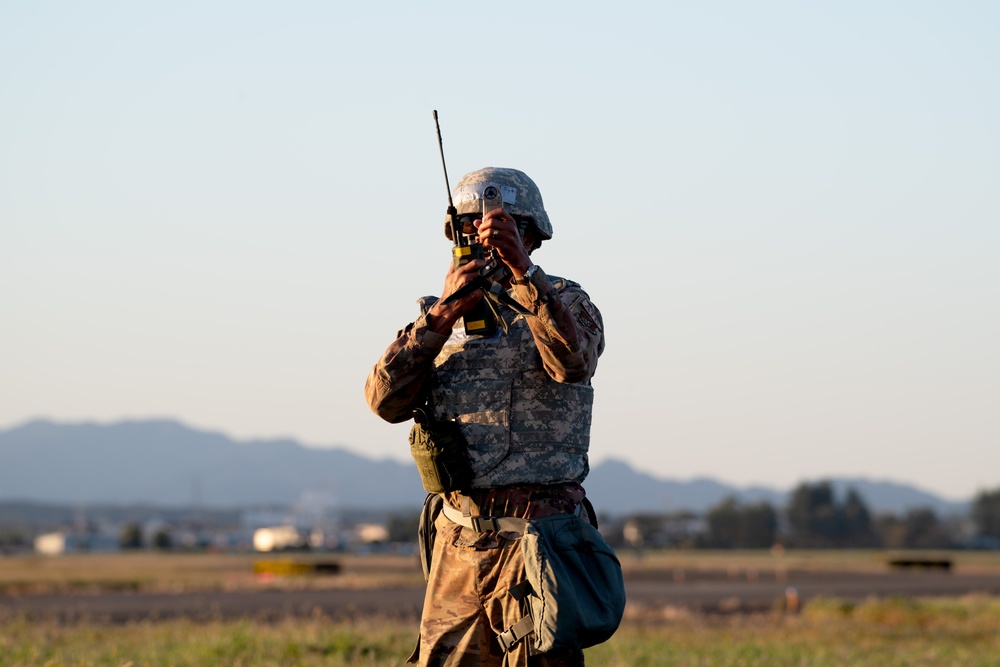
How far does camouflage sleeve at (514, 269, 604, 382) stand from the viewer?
203 inches

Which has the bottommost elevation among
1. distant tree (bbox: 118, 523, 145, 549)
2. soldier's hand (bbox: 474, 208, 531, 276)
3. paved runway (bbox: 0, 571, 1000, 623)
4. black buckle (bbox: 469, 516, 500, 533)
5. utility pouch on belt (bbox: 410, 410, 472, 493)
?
paved runway (bbox: 0, 571, 1000, 623)

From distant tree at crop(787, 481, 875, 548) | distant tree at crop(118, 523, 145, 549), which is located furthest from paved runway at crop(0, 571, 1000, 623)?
distant tree at crop(118, 523, 145, 549)

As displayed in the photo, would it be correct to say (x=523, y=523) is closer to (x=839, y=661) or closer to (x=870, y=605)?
(x=839, y=661)

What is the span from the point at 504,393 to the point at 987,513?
152m

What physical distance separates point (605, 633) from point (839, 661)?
8.81m

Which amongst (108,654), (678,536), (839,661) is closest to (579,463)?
(108,654)

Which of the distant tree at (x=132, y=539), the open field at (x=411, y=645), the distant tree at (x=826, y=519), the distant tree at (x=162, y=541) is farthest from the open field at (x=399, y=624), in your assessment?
the distant tree at (x=826, y=519)

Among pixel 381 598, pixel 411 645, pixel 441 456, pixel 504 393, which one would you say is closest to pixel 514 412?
pixel 504 393

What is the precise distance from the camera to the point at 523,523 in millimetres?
5488

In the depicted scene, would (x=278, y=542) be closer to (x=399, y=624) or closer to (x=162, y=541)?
(x=162, y=541)

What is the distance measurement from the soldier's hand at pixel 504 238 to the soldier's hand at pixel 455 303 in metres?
0.24

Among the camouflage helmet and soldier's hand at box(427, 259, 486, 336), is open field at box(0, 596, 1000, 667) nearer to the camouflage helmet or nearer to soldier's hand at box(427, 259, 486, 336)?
soldier's hand at box(427, 259, 486, 336)

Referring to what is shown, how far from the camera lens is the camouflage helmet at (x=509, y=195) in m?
5.54

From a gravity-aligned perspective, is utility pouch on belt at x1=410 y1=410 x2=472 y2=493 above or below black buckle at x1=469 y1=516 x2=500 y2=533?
above
